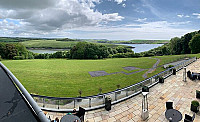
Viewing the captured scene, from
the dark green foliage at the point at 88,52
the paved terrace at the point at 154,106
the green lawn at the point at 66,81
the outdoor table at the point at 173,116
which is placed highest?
the dark green foliage at the point at 88,52

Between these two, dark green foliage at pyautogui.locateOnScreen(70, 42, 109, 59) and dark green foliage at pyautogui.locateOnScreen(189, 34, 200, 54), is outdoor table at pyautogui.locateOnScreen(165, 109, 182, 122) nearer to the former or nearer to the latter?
dark green foliage at pyautogui.locateOnScreen(189, 34, 200, 54)

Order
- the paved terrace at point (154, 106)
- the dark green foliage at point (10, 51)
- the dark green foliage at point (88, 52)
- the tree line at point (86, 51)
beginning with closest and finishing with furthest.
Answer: the paved terrace at point (154, 106)
the dark green foliage at point (10, 51)
the tree line at point (86, 51)
the dark green foliage at point (88, 52)

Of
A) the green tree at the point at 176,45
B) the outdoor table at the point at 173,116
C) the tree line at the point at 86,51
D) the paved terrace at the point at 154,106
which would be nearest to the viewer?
the outdoor table at the point at 173,116

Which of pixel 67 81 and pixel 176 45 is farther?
pixel 176 45

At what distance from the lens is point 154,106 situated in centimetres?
746

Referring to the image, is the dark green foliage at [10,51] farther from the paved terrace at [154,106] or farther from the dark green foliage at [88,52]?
the paved terrace at [154,106]

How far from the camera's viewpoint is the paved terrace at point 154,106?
6324 mm

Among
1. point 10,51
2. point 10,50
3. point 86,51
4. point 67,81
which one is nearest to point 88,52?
point 86,51

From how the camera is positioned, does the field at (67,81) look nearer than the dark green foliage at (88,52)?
Yes

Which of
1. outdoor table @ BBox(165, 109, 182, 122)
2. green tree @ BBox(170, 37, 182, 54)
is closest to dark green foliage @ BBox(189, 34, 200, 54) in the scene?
green tree @ BBox(170, 37, 182, 54)

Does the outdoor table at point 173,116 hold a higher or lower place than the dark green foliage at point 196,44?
lower

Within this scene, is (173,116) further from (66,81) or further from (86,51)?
(86,51)

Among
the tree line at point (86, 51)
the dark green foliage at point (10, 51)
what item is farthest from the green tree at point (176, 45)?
the dark green foliage at point (10, 51)

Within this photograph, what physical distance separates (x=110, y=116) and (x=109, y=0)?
69696 mm
